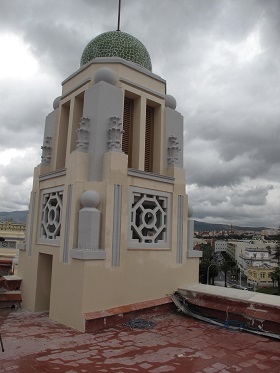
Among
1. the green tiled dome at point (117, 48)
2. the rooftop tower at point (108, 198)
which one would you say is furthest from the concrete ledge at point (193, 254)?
the green tiled dome at point (117, 48)

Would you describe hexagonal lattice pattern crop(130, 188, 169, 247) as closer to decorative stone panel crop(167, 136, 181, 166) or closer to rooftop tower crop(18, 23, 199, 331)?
rooftop tower crop(18, 23, 199, 331)

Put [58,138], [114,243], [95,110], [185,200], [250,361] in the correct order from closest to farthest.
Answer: [250,361] < [114,243] < [95,110] < [185,200] < [58,138]

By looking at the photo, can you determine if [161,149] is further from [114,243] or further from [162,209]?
[114,243]

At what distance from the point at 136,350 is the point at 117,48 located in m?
9.01

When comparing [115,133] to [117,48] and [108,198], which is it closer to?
[108,198]

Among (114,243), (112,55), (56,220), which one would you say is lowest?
(114,243)

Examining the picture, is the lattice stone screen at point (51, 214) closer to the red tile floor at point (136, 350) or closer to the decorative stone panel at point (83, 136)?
the decorative stone panel at point (83, 136)

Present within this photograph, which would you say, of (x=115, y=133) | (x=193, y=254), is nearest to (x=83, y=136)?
(x=115, y=133)

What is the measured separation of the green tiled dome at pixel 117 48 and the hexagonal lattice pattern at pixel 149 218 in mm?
4769

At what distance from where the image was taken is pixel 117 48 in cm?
1045

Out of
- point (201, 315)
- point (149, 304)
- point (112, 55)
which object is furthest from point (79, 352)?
point (112, 55)

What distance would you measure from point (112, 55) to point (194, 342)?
8780 mm

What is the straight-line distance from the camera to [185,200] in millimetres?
10109

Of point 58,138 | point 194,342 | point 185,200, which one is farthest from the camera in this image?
point 58,138
